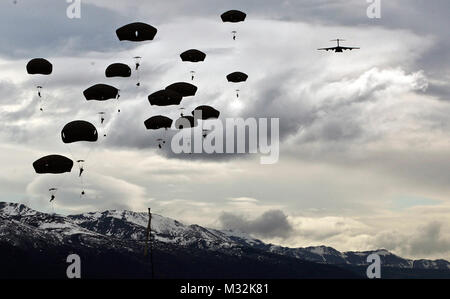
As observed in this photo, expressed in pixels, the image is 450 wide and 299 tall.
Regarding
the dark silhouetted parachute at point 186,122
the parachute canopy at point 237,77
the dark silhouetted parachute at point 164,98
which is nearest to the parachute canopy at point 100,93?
the dark silhouetted parachute at point 164,98

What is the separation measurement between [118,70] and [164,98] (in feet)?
25.8

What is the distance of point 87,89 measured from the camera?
317 feet

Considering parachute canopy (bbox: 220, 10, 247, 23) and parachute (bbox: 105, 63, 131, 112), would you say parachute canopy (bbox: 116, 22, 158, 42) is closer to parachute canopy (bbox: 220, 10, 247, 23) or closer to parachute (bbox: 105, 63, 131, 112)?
parachute (bbox: 105, 63, 131, 112)

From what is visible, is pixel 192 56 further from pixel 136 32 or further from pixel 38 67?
pixel 38 67

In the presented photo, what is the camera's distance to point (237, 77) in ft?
352

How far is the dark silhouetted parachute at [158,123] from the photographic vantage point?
100812 millimetres

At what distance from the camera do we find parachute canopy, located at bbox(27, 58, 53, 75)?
9731cm

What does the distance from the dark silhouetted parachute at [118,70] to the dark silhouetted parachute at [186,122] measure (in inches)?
396

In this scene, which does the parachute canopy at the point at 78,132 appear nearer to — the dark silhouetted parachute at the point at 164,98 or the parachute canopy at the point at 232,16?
the dark silhouetted parachute at the point at 164,98
